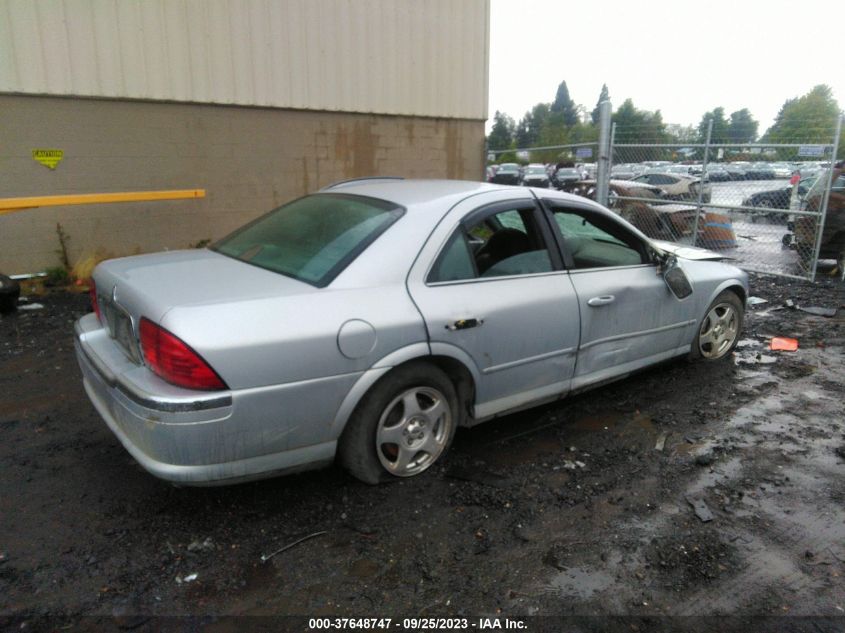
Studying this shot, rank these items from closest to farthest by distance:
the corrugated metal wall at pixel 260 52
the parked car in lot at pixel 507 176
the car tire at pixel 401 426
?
the car tire at pixel 401 426 < the corrugated metal wall at pixel 260 52 < the parked car in lot at pixel 507 176

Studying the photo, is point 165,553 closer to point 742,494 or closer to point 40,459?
point 40,459

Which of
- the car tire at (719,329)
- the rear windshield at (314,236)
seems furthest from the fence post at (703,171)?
the rear windshield at (314,236)

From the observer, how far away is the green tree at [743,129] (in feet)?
28.7

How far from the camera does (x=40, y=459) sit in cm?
347

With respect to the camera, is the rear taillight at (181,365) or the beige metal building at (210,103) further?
the beige metal building at (210,103)

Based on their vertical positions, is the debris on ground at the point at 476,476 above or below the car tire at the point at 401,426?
below

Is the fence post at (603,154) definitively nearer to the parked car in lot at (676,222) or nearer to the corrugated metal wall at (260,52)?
the parked car in lot at (676,222)

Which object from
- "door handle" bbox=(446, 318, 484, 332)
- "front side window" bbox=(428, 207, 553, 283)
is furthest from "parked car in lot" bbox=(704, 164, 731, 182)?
"door handle" bbox=(446, 318, 484, 332)

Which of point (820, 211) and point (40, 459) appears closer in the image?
point (40, 459)

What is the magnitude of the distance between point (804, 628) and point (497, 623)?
46.1 inches

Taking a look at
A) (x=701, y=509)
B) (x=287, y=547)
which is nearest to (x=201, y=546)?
(x=287, y=547)

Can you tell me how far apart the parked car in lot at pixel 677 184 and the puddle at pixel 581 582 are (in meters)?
7.91

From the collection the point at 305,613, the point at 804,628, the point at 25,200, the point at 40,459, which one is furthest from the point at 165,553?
the point at 25,200

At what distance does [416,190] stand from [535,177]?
21.5 metres
